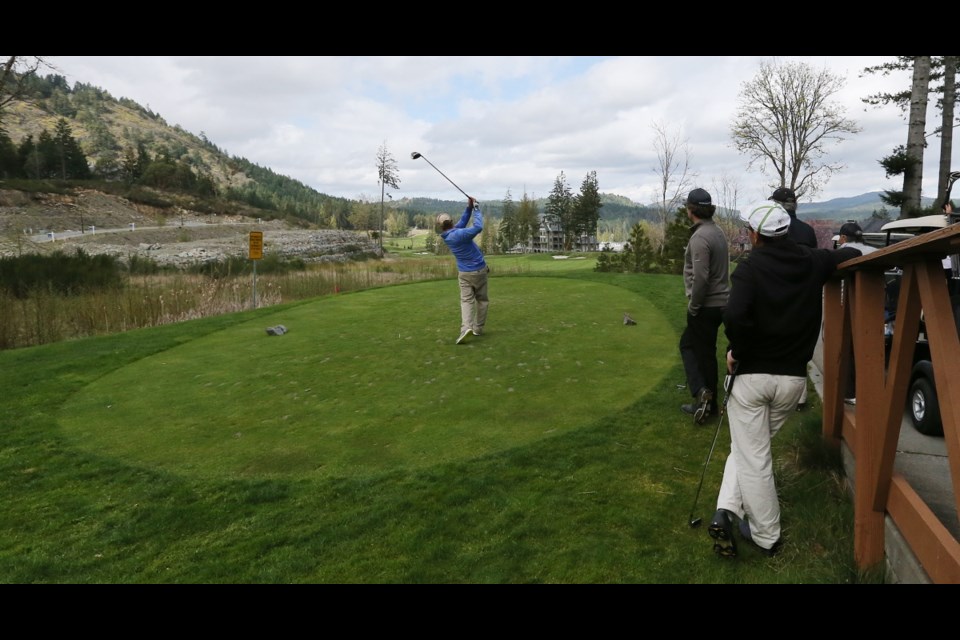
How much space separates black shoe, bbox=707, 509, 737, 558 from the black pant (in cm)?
215

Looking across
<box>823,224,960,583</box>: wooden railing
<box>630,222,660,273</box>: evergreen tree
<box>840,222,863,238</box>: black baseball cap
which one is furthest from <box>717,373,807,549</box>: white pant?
<box>630,222,660,273</box>: evergreen tree

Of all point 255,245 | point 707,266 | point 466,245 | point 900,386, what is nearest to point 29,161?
point 255,245

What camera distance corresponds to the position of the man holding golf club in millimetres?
2938

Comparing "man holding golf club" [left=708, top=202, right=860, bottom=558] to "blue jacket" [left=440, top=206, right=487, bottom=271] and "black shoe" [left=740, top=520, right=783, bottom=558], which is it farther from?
"blue jacket" [left=440, top=206, right=487, bottom=271]

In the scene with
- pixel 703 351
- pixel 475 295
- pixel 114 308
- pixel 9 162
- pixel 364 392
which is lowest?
pixel 364 392

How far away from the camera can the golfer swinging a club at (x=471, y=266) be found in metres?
7.94

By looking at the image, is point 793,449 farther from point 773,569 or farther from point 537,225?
point 537,225

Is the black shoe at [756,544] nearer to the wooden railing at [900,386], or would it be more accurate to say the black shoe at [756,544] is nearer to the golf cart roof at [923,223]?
the wooden railing at [900,386]

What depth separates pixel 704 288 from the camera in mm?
5000

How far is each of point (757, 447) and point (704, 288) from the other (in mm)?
2224

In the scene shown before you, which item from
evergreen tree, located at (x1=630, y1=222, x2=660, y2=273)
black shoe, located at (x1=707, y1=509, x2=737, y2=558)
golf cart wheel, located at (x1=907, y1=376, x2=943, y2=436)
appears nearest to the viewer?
black shoe, located at (x1=707, y1=509, x2=737, y2=558)

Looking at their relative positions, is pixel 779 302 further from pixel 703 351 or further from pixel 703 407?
pixel 703 351
